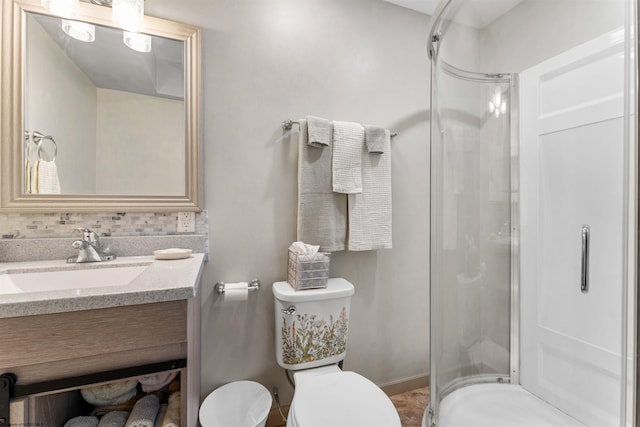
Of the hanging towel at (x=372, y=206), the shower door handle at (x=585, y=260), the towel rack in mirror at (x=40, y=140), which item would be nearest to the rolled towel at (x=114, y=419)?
the towel rack in mirror at (x=40, y=140)

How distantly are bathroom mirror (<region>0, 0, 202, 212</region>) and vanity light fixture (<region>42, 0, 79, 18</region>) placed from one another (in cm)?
3

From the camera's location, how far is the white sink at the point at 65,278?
0.98m

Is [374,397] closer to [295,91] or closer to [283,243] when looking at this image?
[283,243]

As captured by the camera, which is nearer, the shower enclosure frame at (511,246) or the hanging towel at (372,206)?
the shower enclosure frame at (511,246)

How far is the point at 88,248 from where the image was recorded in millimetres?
1127

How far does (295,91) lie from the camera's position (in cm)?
152

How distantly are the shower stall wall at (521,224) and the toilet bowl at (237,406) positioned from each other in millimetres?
796

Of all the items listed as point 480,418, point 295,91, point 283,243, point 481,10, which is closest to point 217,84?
point 295,91

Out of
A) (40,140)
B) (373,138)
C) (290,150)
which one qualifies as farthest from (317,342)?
(40,140)

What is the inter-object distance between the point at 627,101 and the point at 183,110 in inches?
59.1

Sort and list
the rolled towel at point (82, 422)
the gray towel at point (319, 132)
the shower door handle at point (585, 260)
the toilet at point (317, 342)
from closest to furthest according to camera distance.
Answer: the rolled towel at point (82, 422), the toilet at point (317, 342), the shower door handle at point (585, 260), the gray towel at point (319, 132)

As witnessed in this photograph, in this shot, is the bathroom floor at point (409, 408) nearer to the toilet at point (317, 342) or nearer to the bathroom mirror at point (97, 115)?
the toilet at point (317, 342)

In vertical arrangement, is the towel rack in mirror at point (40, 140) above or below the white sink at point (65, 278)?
above

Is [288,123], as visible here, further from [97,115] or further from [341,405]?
[341,405]
